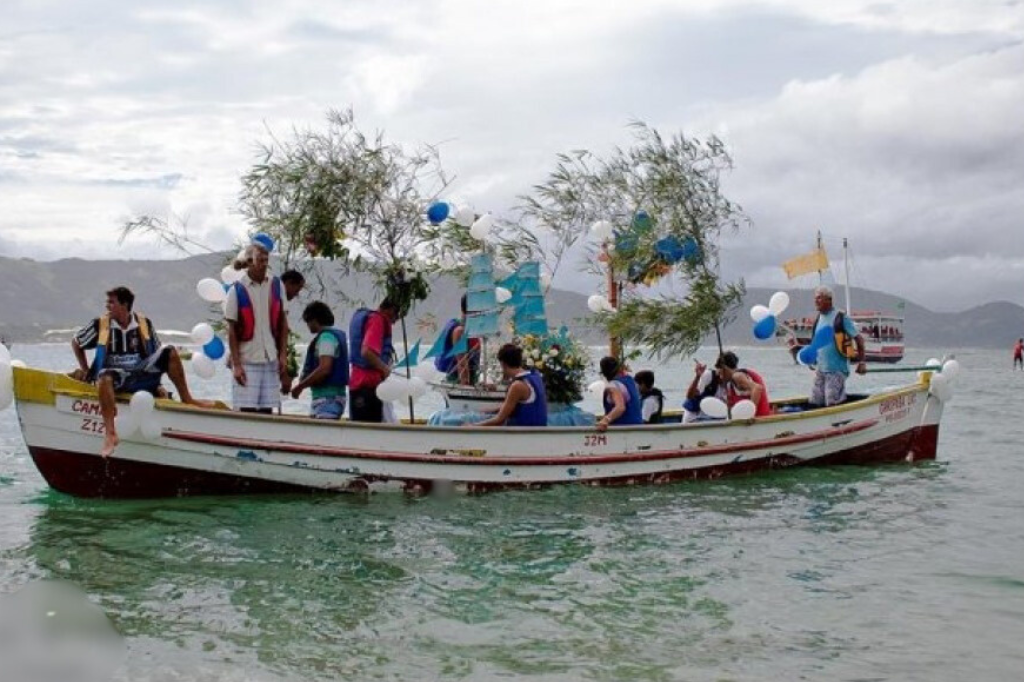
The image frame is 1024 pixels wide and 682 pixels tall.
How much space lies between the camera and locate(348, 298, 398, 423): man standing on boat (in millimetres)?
11953

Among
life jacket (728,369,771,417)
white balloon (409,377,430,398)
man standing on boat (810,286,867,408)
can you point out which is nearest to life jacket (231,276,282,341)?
white balloon (409,377,430,398)

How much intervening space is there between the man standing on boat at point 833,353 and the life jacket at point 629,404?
346 centimetres

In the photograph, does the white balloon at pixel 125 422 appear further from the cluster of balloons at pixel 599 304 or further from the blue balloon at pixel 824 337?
the blue balloon at pixel 824 337

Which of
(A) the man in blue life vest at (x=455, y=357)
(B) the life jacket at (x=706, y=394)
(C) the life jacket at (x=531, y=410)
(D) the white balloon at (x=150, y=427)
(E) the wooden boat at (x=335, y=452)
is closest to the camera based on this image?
(D) the white balloon at (x=150, y=427)

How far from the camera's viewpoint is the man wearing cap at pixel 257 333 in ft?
36.8

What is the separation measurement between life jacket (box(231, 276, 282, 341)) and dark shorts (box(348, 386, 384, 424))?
3.96 ft

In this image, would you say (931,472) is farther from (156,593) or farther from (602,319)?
(156,593)

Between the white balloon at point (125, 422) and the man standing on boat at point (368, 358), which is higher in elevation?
the man standing on boat at point (368, 358)

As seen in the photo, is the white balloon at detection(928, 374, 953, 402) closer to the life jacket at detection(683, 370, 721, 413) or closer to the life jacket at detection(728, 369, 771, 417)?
the life jacket at detection(728, 369, 771, 417)

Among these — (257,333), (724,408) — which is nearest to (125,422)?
(257,333)

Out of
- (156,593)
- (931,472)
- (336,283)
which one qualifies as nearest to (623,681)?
(156,593)

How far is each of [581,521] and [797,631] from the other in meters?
4.11

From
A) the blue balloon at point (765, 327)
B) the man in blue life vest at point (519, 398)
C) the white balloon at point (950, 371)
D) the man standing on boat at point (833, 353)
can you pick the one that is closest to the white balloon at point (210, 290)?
the man in blue life vest at point (519, 398)

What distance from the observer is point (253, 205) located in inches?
554
